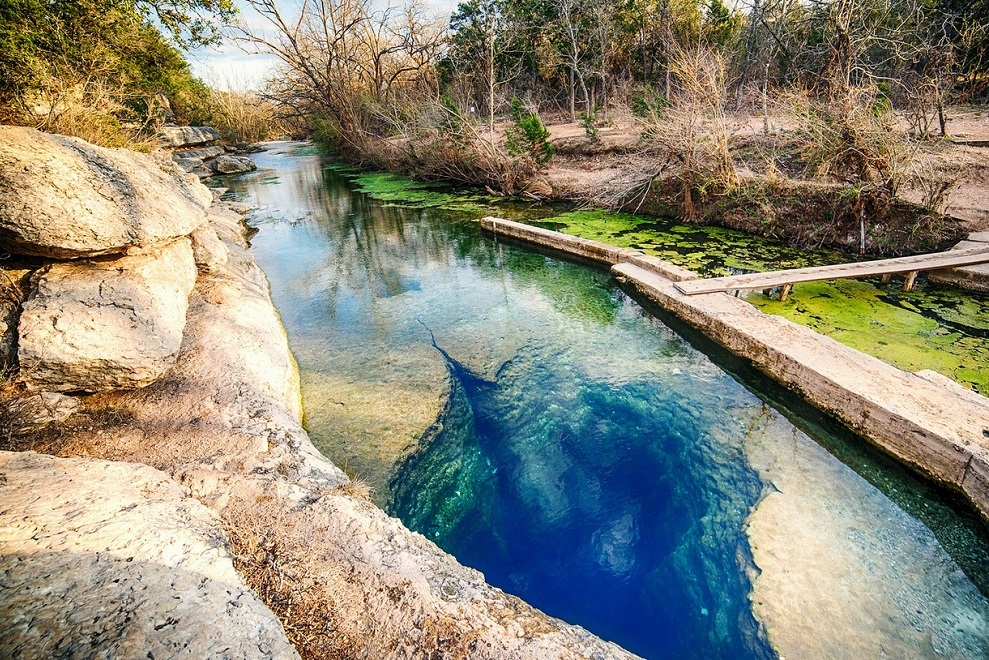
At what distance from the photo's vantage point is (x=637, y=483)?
121 inches

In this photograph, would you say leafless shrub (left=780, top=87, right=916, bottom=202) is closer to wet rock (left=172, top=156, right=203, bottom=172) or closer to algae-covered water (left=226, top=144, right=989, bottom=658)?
algae-covered water (left=226, top=144, right=989, bottom=658)

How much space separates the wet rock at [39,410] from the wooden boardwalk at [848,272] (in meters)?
5.30

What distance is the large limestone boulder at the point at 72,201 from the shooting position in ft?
8.70

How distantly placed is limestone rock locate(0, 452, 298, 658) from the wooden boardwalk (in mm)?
4790

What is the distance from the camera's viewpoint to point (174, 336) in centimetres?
320

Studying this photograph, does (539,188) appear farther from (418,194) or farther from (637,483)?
(637,483)

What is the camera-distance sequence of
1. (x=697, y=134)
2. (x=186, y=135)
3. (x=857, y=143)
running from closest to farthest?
(x=857, y=143) < (x=697, y=134) < (x=186, y=135)

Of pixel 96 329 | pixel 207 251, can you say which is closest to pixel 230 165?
pixel 207 251

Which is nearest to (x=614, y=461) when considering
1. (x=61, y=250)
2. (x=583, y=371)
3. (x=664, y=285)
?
(x=583, y=371)

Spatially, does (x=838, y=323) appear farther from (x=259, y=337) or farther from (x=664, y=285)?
(x=259, y=337)

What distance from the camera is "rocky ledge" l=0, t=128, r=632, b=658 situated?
1.32 metres

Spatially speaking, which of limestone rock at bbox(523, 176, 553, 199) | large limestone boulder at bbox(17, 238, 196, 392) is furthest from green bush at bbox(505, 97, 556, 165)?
large limestone boulder at bbox(17, 238, 196, 392)

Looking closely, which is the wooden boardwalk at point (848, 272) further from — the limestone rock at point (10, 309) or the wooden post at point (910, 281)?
the limestone rock at point (10, 309)

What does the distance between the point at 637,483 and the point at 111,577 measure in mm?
2777
